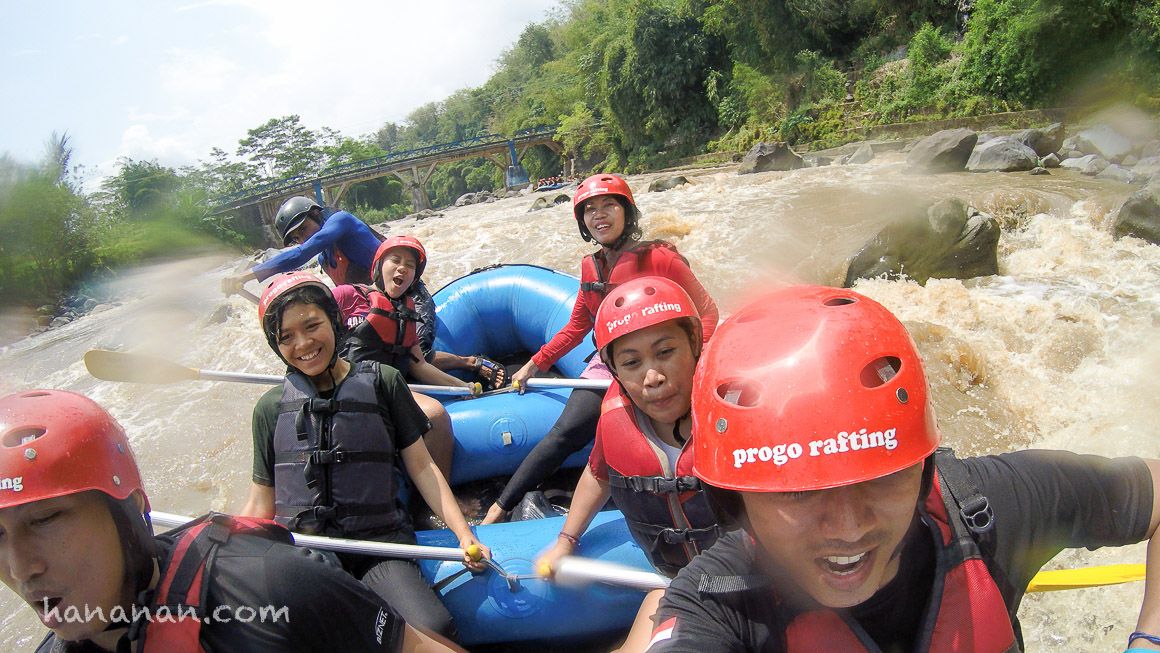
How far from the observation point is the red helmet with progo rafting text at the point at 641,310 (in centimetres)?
186

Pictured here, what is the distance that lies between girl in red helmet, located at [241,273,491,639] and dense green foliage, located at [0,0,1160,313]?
47.1ft

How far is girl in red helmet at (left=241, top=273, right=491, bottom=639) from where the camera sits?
2.16m

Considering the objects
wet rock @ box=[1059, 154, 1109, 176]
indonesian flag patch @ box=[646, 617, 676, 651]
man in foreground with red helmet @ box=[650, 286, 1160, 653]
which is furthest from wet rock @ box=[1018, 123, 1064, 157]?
indonesian flag patch @ box=[646, 617, 676, 651]

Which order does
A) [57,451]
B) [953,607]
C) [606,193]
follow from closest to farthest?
[953,607]
[57,451]
[606,193]

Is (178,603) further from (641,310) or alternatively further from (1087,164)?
(1087,164)

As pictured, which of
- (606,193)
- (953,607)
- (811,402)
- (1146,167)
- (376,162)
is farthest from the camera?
(376,162)

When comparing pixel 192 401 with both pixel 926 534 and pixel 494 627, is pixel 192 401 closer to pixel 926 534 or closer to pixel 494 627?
pixel 494 627

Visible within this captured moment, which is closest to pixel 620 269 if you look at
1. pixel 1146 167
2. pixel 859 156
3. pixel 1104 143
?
pixel 1146 167

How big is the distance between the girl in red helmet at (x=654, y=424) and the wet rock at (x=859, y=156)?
14185mm

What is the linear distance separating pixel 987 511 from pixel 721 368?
1.88 feet

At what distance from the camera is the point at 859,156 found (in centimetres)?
1453

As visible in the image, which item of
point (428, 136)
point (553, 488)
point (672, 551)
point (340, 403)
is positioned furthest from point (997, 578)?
point (428, 136)

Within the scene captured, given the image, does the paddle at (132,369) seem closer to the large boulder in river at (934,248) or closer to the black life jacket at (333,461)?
the black life jacket at (333,461)

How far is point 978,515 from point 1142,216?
331 inches
